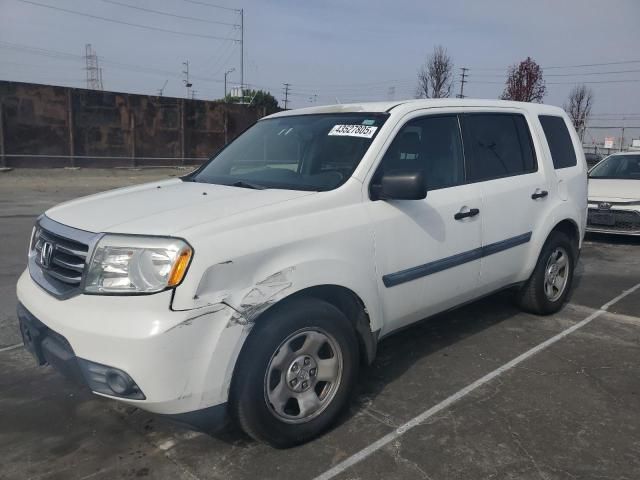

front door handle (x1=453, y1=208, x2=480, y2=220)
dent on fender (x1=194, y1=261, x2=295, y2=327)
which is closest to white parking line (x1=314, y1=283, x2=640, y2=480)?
dent on fender (x1=194, y1=261, x2=295, y2=327)

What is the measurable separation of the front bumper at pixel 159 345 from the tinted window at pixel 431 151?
4.85 ft

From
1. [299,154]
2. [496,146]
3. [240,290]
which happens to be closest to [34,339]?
[240,290]

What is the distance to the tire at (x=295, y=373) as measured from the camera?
266 cm

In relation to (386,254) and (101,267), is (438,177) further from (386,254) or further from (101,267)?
(101,267)

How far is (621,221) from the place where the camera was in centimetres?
843

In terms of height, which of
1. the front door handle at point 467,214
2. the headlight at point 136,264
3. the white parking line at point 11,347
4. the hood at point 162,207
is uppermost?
the hood at point 162,207

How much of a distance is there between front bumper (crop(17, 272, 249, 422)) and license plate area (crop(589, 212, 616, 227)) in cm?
761

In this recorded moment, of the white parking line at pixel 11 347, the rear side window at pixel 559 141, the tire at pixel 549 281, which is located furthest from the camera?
the rear side window at pixel 559 141

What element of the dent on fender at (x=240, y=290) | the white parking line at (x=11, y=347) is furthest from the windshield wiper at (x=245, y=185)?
the white parking line at (x=11, y=347)

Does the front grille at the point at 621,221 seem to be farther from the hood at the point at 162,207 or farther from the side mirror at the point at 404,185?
the hood at the point at 162,207

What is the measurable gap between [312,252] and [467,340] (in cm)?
219

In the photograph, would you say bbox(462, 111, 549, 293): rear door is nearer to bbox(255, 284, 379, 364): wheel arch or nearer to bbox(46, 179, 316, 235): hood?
bbox(255, 284, 379, 364): wheel arch

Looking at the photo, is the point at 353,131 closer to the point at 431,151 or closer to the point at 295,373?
the point at 431,151

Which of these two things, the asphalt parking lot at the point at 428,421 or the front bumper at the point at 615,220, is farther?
the front bumper at the point at 615,220
